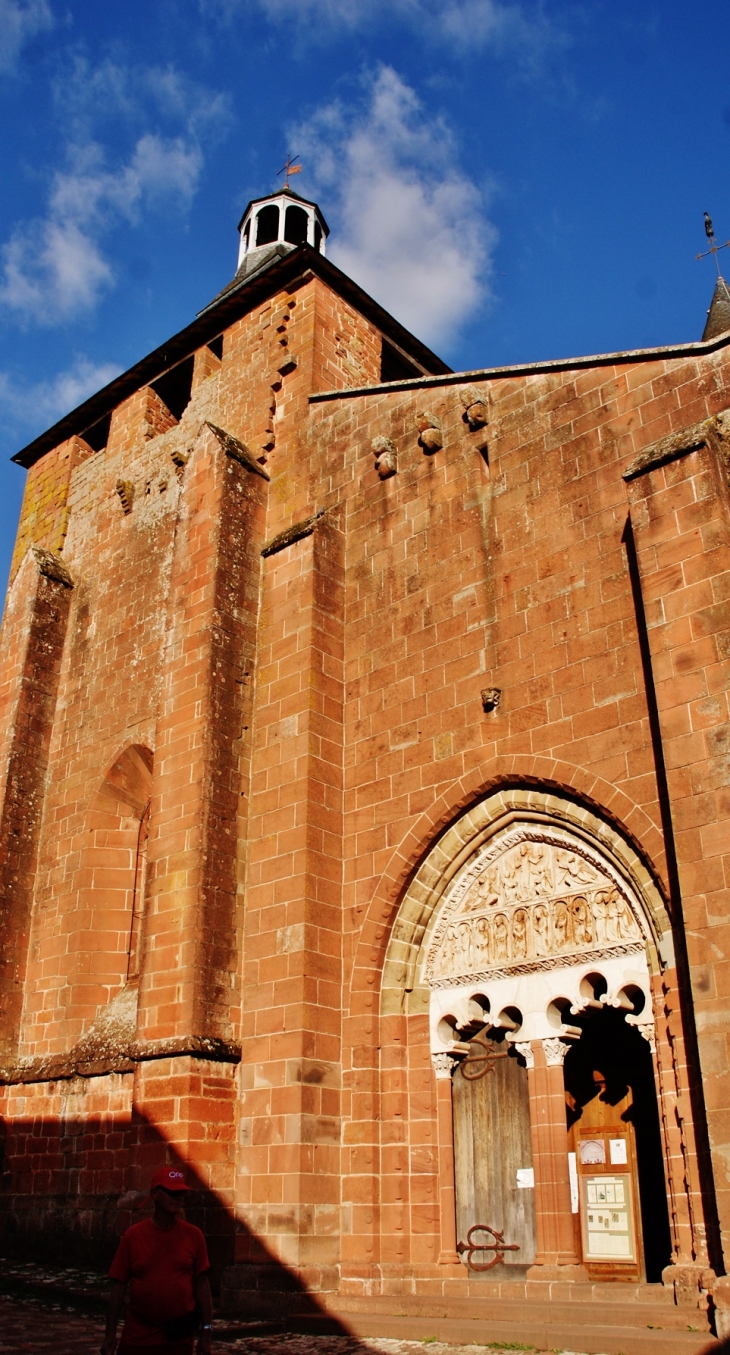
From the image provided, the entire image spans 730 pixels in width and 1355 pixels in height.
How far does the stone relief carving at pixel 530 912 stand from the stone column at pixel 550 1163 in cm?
68

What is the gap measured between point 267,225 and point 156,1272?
20957 mm

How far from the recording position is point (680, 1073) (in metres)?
7.39

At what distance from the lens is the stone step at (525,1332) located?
6.30 metres

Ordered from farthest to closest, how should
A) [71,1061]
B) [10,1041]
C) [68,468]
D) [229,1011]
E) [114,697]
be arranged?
[68,468], [114,697], [10,1041], [71,1061], [229,1011]

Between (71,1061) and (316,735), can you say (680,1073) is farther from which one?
(71,1061)

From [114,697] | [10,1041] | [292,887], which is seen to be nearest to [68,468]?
[114,697]

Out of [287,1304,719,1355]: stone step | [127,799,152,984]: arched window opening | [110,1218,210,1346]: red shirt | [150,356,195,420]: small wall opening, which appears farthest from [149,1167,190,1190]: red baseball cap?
[150,356,195,420]: small wall opening

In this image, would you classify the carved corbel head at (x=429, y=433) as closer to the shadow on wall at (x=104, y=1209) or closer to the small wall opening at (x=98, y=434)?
the shadow on wall at (x=104, y=1209)

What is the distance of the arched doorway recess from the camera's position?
819 cm

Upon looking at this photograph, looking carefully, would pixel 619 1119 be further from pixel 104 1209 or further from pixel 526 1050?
pixel 104 1209

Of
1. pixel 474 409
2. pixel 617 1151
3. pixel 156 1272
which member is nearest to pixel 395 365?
pixel 474 409

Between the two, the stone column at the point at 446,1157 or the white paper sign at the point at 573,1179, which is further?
the stone column at the point at 446,1157

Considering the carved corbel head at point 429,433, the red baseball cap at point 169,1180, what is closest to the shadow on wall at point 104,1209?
the red baseball cap at point 169,1180

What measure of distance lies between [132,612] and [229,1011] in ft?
20.0
